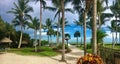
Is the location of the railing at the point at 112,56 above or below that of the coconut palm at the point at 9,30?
below

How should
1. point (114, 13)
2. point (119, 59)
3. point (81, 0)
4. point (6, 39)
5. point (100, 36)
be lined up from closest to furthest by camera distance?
1. point (119, 59)
2. point (100, 36)
3. point (81, 0)
4. point (6, 39)
5. point (114, 13)

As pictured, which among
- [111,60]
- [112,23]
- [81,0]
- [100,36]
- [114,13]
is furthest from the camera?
[112,23]

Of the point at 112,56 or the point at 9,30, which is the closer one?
the point at 112,56

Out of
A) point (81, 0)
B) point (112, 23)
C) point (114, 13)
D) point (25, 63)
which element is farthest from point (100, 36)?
point (112, 23)

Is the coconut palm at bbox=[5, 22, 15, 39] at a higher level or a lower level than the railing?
higher

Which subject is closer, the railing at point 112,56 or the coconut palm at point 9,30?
the railing at point 112,56

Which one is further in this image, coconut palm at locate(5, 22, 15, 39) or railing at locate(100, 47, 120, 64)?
coconut palm at locate(5, 22, 15, 39)

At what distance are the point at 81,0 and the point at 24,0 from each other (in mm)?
31984

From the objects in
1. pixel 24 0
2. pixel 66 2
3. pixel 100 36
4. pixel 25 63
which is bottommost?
pixel 25 63

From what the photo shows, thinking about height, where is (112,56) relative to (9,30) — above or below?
below

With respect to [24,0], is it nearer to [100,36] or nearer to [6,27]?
[6,27]

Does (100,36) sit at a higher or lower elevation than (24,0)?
lower

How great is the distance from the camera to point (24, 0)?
69.6m

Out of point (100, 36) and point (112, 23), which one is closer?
point (100, 36)
